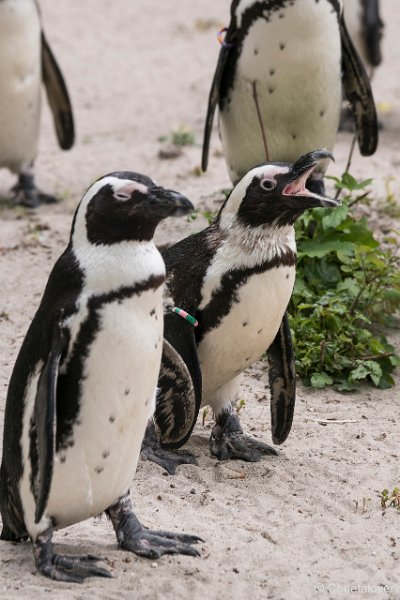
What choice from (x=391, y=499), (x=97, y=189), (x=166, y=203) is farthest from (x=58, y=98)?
(x=166, y=203)

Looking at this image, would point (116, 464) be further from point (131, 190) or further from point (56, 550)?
point (131, 190)

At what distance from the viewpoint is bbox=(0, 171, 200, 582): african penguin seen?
10.2 feet

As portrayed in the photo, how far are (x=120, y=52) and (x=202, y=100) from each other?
5.14ft

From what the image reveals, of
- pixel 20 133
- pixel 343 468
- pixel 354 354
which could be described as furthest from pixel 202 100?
pixel 343 468

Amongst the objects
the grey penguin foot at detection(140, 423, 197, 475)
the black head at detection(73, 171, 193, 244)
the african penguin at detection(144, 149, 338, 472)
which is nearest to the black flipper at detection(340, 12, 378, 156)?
the african penguin at detection(144, 149, 338, 472)

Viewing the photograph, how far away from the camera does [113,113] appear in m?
9.70

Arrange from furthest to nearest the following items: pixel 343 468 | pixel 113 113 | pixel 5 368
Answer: pixel 113 113, pixel 5 368, pixel 343 468

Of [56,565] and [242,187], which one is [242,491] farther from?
[242,187]

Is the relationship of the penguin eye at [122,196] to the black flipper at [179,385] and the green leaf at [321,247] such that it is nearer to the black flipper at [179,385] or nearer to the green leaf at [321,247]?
the black flipper at [179,385]

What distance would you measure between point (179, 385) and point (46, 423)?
3.22 feet

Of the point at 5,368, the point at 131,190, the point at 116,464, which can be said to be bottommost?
the point at 5,368

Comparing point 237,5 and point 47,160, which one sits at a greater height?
point 237,5

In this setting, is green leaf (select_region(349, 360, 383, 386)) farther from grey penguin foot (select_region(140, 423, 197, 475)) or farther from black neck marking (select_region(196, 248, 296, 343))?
black neck marking (select_region(196, 248, 296, 343))

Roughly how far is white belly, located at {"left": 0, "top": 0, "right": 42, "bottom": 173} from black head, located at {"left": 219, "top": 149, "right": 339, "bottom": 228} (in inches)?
138
